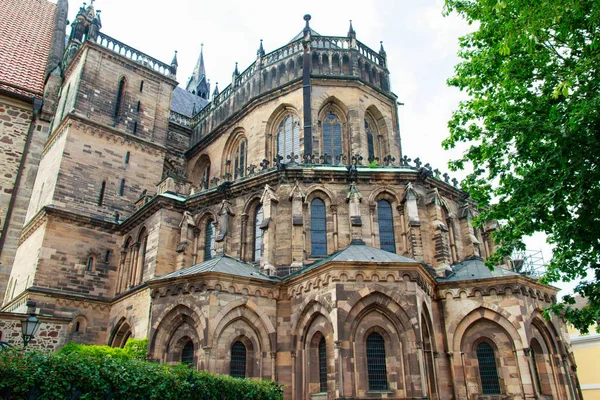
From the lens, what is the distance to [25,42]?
14.5 meters

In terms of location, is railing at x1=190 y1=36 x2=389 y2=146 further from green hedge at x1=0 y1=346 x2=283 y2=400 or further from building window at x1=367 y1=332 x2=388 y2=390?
green hedge at x1=0 y1=346 x2=283 y2=400

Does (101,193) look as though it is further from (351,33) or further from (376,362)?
(376,362)

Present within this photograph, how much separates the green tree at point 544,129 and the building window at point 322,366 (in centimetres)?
782

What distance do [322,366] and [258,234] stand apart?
7105 millimetres

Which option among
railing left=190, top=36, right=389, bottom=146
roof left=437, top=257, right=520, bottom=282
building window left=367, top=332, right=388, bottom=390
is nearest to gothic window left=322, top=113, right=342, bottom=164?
railing left=190, top=36, right=389, bottom=146

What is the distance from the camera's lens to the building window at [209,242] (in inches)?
936

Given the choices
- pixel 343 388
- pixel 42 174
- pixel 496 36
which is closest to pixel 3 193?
pixel 343 388

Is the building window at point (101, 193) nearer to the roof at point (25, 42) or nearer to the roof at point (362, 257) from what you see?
the roof at point (25, 42)

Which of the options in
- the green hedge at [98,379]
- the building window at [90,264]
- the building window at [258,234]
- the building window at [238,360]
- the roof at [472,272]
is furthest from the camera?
the building window at [90,264]

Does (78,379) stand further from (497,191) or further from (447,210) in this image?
(447,210)

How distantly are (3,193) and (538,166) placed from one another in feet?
39.8

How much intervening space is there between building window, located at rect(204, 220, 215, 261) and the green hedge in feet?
37.6

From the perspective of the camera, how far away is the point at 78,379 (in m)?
9.16

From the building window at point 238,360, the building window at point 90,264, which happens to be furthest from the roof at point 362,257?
the building window at point 90,264
